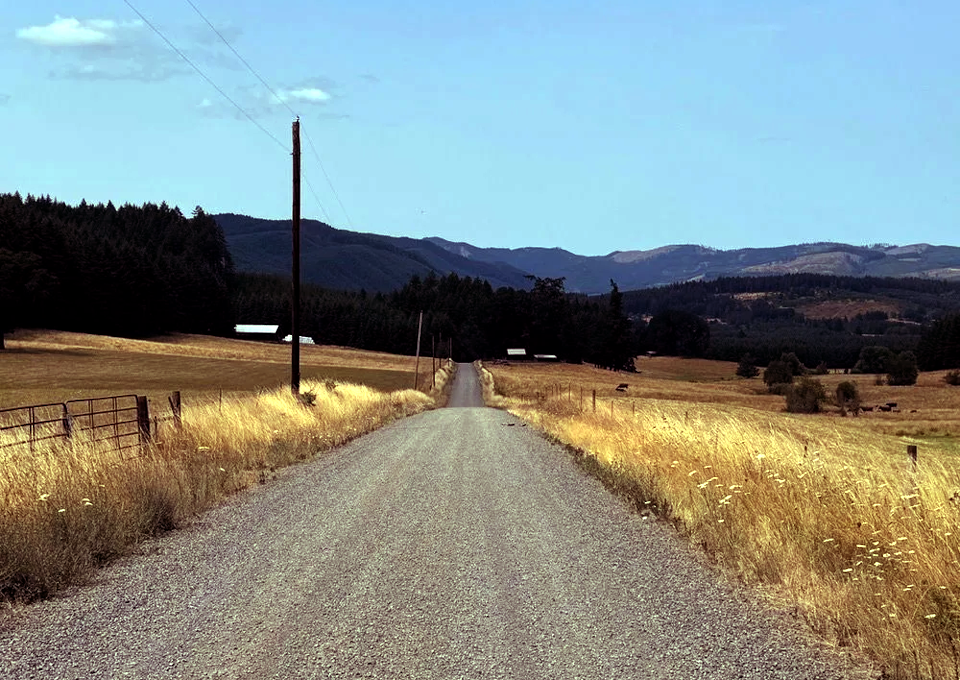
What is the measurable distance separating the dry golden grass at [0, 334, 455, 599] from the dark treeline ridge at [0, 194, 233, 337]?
250 ft

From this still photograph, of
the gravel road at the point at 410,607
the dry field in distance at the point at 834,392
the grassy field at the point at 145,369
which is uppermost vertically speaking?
the gravel road at the point at 410,607

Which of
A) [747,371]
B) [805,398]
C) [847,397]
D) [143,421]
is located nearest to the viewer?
[143,421]

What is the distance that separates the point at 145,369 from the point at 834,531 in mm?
79108

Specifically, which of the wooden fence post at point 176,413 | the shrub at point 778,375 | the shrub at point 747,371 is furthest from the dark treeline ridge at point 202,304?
the wooden fence post at point 176,413

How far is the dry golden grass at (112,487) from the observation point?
791 cm

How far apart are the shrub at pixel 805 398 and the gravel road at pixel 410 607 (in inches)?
2750

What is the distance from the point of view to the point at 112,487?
1066 cm

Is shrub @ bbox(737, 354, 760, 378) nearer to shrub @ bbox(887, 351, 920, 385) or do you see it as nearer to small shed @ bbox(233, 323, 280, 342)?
shrub @ bbox(887, 351, 920, 385)

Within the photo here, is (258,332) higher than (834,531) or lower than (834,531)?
lower

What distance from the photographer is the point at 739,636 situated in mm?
6273

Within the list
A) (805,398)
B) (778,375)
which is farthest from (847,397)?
(778,375)

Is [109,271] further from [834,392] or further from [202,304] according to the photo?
[834,392]

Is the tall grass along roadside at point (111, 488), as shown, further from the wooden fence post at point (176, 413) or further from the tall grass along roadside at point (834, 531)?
the tall grass along roadside at point (834, 531)

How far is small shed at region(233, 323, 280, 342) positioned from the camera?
569 feet
